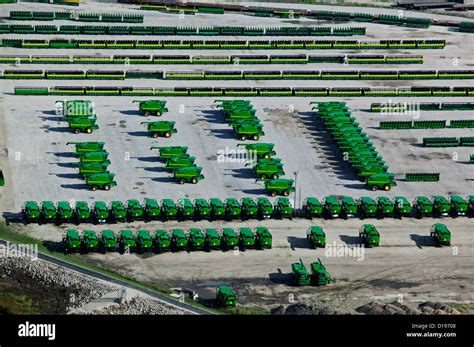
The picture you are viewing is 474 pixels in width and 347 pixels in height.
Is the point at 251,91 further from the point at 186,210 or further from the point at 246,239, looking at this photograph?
the point at 246,239

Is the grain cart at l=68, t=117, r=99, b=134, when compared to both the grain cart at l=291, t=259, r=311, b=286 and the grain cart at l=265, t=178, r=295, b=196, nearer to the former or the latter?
the grain cart at l=265, t=178, r=295, b=196

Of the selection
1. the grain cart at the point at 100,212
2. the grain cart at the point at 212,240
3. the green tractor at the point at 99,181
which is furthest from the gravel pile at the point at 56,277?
the green tractor at the point at 99,181

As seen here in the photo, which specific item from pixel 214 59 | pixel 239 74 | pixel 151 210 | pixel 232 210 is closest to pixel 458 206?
pixel 232 210

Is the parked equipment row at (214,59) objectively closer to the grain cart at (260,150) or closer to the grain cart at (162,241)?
the grain cart at (260,150)

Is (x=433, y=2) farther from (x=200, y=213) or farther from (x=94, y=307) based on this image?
(x=94, y=307)
